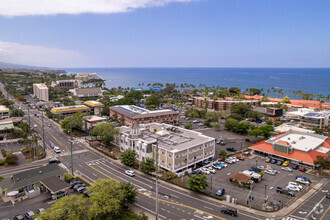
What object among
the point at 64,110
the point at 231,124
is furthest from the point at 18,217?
the point at 64,110

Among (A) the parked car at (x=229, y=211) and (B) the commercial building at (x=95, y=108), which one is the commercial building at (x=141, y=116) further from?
(A) the parked car at (x=229, y=211)

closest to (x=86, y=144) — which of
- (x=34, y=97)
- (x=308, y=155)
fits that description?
(x=308, y=155)

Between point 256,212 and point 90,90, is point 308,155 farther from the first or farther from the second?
point 90,90

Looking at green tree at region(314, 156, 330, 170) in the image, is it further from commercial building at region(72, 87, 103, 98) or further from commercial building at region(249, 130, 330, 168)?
commercial building at region(72, 87, 103, 98)

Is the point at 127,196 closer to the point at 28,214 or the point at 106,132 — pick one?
the point at 28,214

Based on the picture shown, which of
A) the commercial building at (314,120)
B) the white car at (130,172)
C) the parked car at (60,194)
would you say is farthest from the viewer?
the commercial building at (314,120)

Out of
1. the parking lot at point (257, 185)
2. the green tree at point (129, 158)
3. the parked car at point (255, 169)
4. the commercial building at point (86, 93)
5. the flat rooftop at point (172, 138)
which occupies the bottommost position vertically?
the parking lot at point (257, 185)

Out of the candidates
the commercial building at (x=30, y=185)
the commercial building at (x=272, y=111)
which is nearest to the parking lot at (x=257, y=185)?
the commercial building at (x=30, y=185)

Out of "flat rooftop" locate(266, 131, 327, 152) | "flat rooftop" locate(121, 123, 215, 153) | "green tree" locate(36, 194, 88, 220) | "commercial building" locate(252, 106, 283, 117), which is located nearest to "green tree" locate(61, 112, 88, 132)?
"flat rooftop" locate(121, 123, 215, 153)
